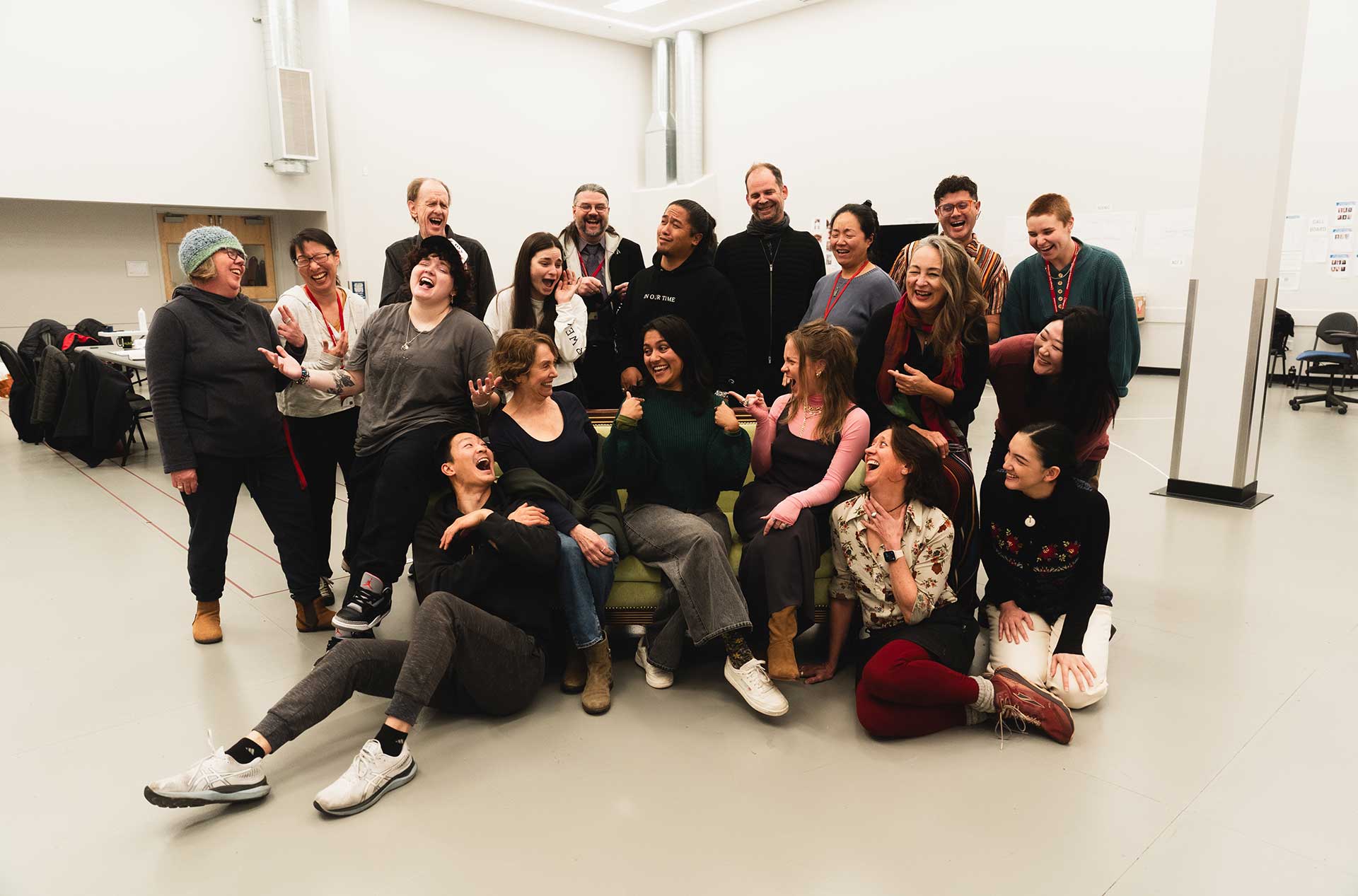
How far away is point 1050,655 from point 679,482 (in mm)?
1337

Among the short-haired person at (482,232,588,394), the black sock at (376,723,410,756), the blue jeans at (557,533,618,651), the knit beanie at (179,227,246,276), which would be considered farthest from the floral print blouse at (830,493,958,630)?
the knit beanie at (179,227,246,276)

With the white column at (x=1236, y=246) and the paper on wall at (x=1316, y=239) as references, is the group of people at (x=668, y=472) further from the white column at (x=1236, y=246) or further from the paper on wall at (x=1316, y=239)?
the paper on wall at (x=1316, y=239)

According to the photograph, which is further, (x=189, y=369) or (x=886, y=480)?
(x=189, y=369)

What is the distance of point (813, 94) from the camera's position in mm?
11797

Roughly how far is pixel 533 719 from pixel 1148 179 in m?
9.63

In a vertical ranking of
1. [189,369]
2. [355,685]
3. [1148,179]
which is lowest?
[355,685]

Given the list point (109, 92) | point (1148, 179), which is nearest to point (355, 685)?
point (109, 92)

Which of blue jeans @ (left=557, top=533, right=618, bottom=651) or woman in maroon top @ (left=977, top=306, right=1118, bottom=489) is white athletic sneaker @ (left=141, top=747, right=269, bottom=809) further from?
woman in maroon top @ (left=977, top=306, right=1118, bottom=489)

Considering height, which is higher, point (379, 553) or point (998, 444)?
point (998, 444)

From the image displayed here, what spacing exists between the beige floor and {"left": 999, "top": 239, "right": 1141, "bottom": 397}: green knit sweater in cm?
107

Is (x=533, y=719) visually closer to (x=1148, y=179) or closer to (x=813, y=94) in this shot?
(x=1148, y=179)

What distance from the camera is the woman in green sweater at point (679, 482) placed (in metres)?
2.77

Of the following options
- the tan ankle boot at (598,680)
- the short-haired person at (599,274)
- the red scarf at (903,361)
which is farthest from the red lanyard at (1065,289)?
the tan ankle boot at (598,680)

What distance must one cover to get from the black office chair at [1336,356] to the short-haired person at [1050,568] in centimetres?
702
